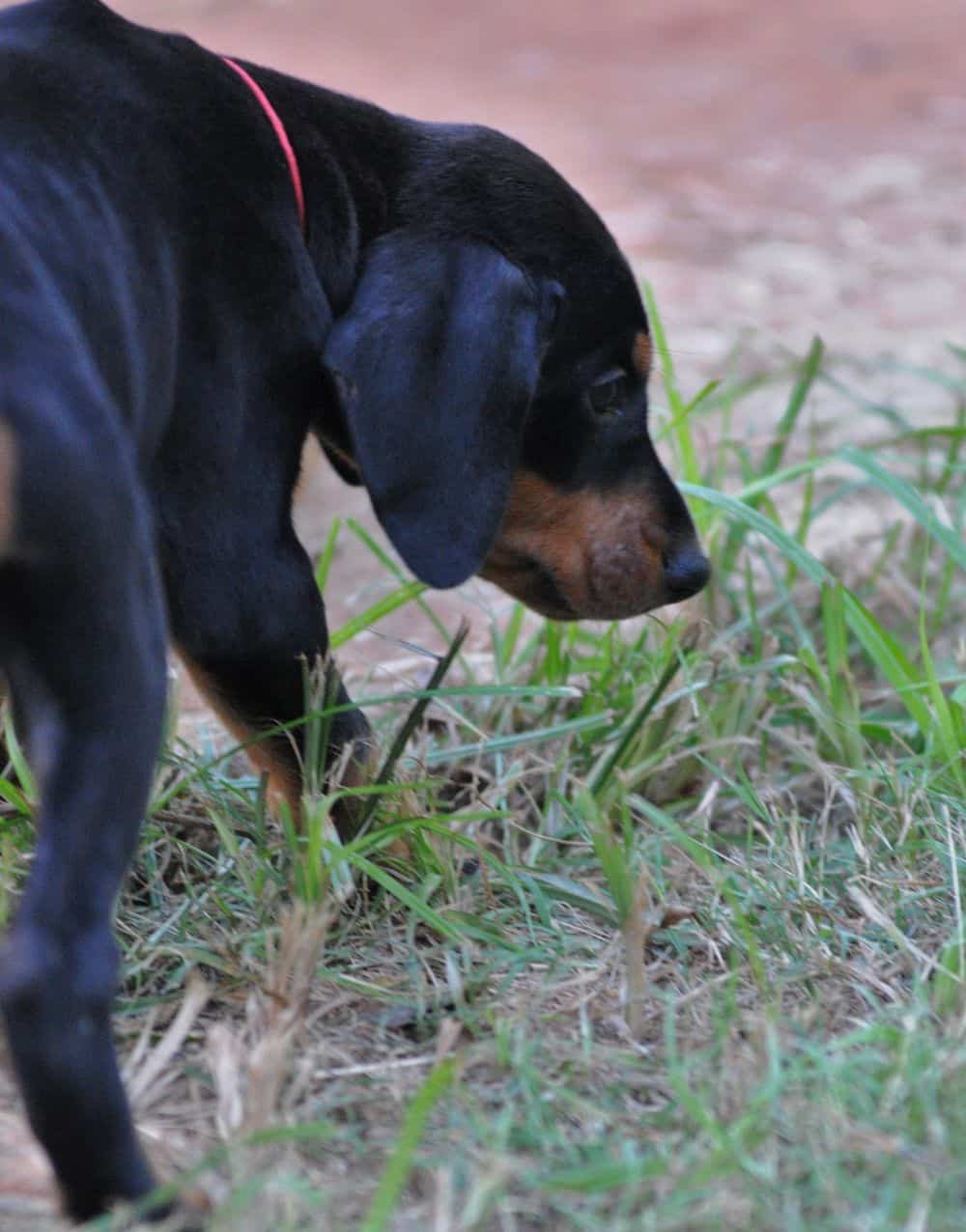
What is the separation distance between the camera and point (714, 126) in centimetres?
944

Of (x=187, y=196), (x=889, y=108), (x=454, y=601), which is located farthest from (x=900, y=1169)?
(x=889, y=108)

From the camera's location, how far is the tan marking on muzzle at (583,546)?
9.92ft

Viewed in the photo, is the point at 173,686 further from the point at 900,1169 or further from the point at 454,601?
the point at 900,1169

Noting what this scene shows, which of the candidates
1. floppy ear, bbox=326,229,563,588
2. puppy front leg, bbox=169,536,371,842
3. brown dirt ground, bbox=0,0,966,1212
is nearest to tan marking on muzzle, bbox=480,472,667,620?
floppy ear, bbox=326,229,563,588

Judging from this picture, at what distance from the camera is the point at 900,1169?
1.94 metres

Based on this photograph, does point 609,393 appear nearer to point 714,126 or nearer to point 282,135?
point 282,135

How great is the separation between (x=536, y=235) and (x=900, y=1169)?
1609mm

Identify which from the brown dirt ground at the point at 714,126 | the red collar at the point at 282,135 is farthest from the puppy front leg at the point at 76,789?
the brown dirt ground at the point at 714,126

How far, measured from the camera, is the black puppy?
6.03 ft

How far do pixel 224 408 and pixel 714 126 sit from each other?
7.43 m

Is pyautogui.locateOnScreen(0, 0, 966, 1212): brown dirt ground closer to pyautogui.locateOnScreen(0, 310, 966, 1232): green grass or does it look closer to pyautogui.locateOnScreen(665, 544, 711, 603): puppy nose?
pyautogui.locateOnScreen(0, 310, 966, 1232): green grass

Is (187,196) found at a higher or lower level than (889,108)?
lower

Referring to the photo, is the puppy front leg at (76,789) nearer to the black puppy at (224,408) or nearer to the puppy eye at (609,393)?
the black puppy at (224,408)

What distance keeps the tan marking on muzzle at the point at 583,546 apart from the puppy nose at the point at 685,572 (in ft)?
0.06
